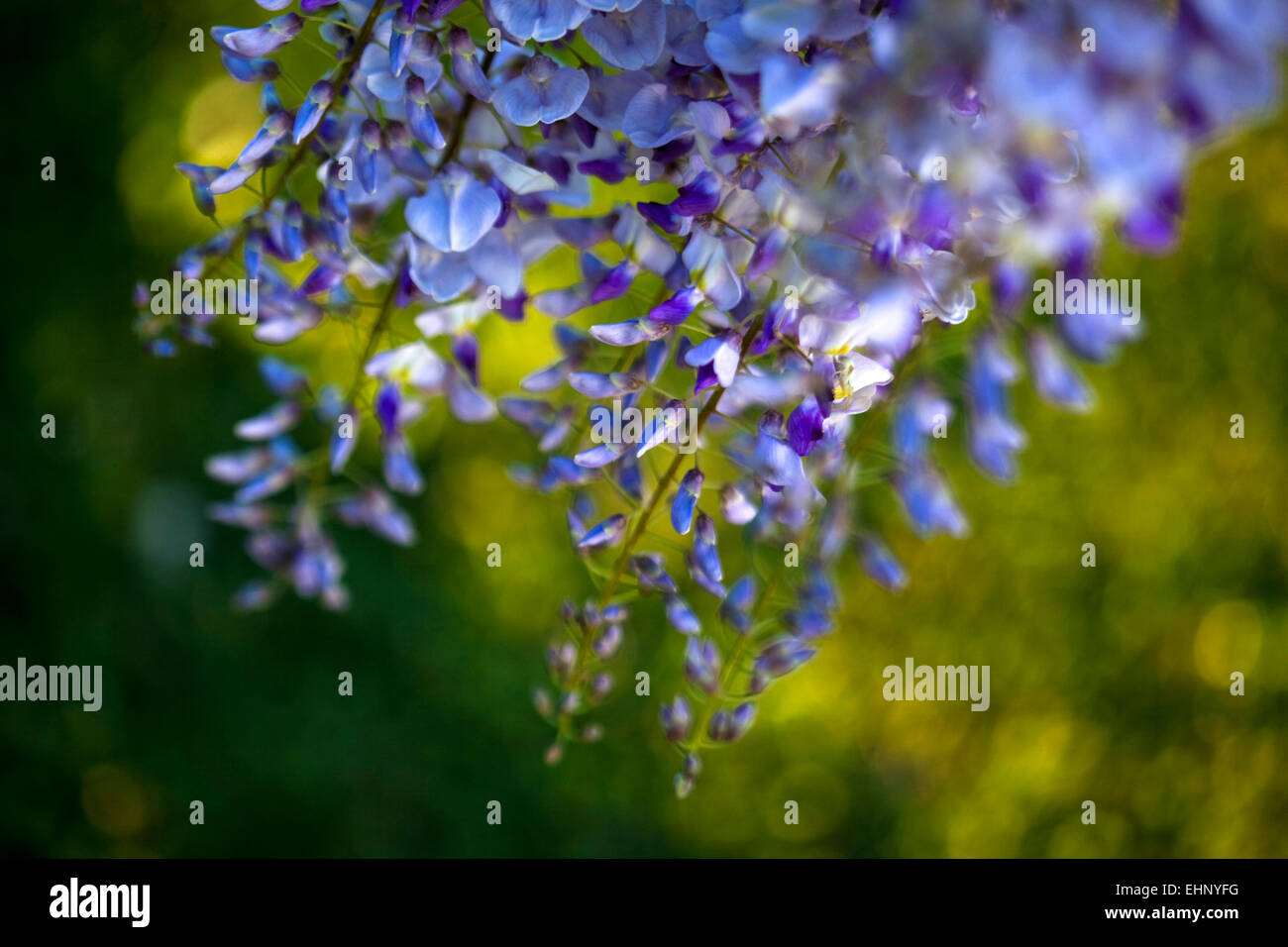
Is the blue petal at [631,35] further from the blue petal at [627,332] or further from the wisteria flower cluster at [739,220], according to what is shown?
the blue petal at [627,332]

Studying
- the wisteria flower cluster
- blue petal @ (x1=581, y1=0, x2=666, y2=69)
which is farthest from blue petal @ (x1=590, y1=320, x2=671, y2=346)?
blue petal @ (x1=581, y1=0, x2=666, y2=69)

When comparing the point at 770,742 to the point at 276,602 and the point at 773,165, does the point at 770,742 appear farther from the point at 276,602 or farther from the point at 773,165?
the point at 773,165

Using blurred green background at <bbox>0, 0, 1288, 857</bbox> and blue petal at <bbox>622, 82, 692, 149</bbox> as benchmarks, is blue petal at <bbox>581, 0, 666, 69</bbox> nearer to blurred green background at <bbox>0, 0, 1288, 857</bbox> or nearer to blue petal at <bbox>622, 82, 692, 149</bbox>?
blue petal at <bbox>622, 82, 692, 149</bbox>

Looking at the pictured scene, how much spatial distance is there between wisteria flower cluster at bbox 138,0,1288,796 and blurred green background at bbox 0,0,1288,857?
78cm

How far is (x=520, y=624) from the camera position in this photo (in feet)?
A: 4.97

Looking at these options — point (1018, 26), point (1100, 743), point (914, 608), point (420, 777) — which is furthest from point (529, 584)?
point (1018, 26)

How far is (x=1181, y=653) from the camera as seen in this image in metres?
1.40

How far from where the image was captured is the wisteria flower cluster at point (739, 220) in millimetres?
299

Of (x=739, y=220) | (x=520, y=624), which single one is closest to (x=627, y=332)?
(x=739, y=220)

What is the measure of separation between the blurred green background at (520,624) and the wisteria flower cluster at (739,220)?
2.57 ft

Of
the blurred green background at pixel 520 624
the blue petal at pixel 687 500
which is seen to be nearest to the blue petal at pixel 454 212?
the blue petal at pixel 687 500

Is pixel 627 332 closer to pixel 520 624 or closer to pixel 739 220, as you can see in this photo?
pixel 739 220

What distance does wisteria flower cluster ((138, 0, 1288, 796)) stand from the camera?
0.30 meters

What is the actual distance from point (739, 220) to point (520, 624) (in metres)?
1.12
